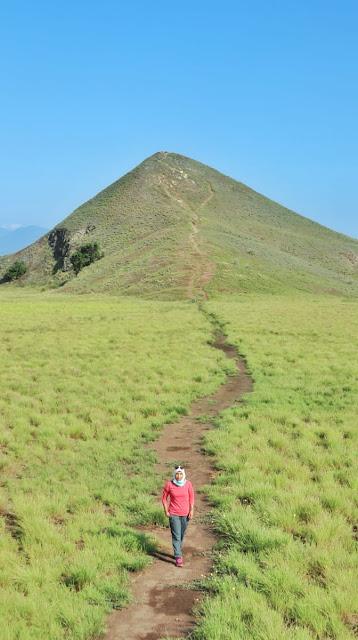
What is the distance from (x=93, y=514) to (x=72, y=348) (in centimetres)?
1945

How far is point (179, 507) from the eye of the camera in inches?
299

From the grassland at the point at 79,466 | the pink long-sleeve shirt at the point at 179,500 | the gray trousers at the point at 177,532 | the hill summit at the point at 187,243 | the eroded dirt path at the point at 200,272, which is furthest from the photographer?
the hill summit at the point at 187,243

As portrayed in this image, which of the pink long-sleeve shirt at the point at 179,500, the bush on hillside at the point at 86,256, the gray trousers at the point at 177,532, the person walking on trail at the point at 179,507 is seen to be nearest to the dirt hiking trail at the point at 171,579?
the gray trousers at the point at 177,532

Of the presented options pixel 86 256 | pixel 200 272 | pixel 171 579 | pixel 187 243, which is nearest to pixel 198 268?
pixel 200 272

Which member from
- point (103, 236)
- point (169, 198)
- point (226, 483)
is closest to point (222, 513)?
point (226, 483)

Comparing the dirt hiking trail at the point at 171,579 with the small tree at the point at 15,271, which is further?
the small tree at the point at 15,271

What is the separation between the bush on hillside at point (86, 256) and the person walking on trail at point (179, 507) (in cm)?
9618

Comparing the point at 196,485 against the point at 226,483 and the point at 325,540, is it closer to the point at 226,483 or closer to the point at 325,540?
the point at 226,483

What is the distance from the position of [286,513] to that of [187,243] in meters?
85.7

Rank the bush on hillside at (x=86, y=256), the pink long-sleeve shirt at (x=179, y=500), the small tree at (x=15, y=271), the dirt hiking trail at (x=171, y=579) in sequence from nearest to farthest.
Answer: the dirt hiking trail at (x=171, y=579) < the pink long-sleeve shirt at (x=179, y=500) < the bush on hillside at (x=86, y=256) < the small tree at (x=15, y=271)

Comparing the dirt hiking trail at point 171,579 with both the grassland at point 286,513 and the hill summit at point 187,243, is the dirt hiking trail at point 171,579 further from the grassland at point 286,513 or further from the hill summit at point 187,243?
the hill summit at point 187,243

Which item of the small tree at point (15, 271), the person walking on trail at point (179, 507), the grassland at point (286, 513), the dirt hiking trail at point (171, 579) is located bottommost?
the dirt hiking trail at point (171, 579)

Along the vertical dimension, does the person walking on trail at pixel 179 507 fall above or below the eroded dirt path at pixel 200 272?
below

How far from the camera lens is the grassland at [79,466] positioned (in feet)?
20.8
